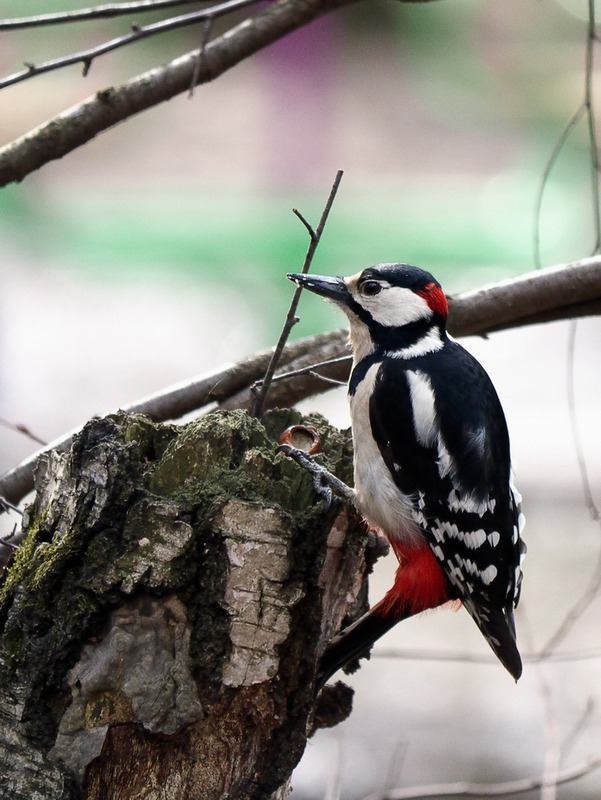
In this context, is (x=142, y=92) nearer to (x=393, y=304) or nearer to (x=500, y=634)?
(x=393, y=304)

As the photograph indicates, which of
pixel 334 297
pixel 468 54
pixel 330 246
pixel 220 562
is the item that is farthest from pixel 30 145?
pixel 468 54

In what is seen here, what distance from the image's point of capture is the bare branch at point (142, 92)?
82.1 inches

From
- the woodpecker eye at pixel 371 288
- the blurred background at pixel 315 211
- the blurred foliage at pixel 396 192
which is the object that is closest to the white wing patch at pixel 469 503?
the woodpecker eye at pixel 371 288

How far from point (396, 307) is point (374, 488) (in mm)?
467

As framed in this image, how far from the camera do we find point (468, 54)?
698 cm

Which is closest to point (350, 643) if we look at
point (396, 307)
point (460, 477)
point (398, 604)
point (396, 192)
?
point (398, 604)

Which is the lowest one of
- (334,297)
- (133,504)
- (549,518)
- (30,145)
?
(549,518)

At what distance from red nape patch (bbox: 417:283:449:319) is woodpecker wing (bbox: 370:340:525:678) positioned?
0.17 metres

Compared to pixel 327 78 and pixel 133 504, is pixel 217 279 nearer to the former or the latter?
pixel 327 78

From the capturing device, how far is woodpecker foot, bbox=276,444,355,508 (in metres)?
1.53

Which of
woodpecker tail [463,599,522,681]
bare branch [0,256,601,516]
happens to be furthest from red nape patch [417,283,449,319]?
woodpecker tail [463,599,522,681]

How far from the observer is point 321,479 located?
157cm

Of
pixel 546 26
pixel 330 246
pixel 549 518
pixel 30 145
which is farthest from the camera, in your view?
pixel 546 26

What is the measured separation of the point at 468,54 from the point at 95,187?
2.84m
